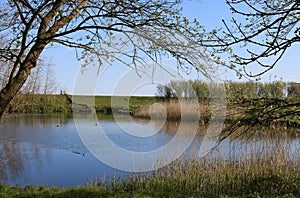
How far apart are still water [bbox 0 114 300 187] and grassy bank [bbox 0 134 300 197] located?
260 mm

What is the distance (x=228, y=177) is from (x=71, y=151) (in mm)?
6094

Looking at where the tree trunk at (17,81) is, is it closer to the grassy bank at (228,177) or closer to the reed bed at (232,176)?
the grassy bank at (228,177)

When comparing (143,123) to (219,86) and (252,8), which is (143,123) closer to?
(219,86)

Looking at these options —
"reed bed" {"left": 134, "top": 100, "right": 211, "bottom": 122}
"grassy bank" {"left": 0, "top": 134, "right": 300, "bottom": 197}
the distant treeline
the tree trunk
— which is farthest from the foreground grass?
the tree trunk

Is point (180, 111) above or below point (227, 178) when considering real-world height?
above

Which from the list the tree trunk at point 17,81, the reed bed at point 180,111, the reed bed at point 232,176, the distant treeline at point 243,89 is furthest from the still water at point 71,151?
the tree trunk at point 17,81

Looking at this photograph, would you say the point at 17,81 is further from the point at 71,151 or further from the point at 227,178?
the point at 71,151

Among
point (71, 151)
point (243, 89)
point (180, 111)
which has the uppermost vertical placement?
point (243, 89)

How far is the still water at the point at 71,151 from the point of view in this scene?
6871mm

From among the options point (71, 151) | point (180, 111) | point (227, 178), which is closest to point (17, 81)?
point (180, 111)

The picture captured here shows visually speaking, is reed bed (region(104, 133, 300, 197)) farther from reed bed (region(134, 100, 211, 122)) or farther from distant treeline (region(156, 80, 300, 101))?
distant treeline (region(156, 80, 300, 101))

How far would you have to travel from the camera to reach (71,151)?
34.0 ft

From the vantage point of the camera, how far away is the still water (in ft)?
22.5

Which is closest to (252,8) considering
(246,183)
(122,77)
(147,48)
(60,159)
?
(147,48)
